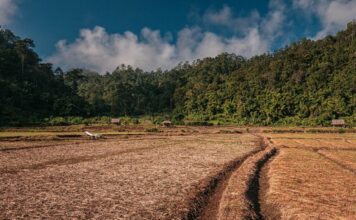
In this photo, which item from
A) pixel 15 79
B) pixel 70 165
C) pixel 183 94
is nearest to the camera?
pixel 70 165

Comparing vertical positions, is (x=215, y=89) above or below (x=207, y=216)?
above

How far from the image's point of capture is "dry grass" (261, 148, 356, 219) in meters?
14.3

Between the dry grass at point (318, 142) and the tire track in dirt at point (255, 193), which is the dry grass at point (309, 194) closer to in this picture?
the tire track in dirt at point (255, 193)

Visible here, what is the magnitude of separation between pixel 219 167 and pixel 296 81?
13240 centimetres

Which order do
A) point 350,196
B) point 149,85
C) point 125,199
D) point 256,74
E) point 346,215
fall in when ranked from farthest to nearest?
point 149,85 < point 256,74 < point 350,196 < point 125,199 < point 346,215

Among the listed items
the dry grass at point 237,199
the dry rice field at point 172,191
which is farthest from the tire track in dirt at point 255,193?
the dry grass at point 237,199

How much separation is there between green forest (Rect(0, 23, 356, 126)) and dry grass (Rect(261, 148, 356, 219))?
79.5m

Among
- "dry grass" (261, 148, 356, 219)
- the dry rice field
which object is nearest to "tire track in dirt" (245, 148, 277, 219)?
the dry rice field

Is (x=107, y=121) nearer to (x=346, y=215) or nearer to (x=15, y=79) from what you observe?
(x=15, y=79)

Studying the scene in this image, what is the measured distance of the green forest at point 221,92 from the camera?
120 m

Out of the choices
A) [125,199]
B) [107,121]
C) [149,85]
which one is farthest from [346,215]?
[149,85]

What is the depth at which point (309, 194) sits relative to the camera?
1731cm

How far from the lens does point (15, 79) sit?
132375mm

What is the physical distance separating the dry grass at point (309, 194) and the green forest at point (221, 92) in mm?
79508
